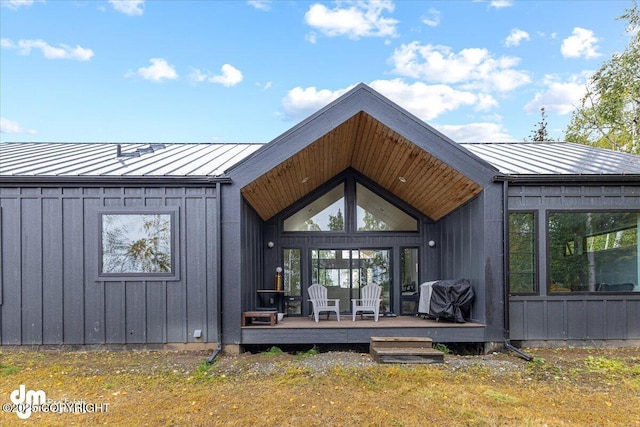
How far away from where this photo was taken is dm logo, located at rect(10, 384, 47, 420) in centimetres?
421

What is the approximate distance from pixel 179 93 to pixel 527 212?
20807 mm

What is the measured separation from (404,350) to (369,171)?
152 inches

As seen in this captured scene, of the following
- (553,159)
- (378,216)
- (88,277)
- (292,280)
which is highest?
(553,159)

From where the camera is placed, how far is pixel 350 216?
9.41 m

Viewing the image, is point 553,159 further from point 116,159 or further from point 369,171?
point 116,159

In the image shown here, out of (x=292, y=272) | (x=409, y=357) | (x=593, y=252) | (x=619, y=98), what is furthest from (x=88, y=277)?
(x=619, y=98)

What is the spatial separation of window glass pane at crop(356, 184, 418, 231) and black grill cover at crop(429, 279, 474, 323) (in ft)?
6.94

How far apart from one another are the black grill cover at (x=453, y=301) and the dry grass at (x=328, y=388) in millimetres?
930

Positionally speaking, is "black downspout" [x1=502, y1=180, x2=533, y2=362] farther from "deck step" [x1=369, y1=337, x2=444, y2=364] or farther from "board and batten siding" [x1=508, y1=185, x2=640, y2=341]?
"deck step" [x1=369, y1=337, x2=444, y2=364]

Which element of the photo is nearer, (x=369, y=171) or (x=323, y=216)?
(x=369, y=171)

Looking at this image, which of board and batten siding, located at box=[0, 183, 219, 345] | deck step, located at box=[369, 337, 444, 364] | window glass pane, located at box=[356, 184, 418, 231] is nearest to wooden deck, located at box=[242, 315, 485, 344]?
deck step, located at box=[369, 337, 444, 364]

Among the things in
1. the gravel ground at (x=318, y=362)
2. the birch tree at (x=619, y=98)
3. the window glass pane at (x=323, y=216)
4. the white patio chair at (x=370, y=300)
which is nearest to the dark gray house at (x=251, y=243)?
the gravel ground at (x=318, y=362)

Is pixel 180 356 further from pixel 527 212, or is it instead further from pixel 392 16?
pixel 392 16

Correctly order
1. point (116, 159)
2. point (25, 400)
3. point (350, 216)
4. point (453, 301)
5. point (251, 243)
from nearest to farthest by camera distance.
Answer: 1. point (25, 400)
2. point (453, 301)
3. point (251, 243)
4. point (116, 159)
5. point (350, 216)
